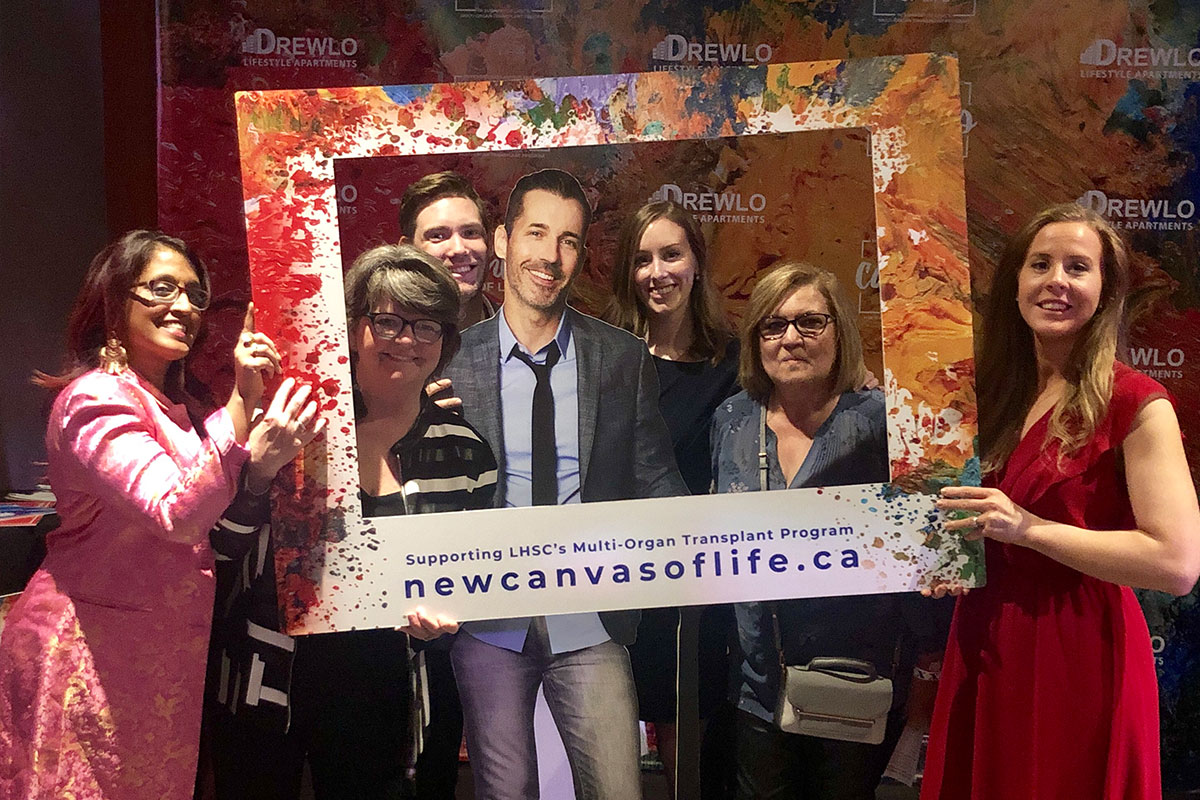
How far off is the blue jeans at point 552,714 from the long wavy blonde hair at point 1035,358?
1154mm

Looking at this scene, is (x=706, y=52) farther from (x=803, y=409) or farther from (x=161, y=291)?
(x=161, y=291)

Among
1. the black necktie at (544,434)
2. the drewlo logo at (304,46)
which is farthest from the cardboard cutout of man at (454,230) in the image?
the drewlo logo at (304,46)

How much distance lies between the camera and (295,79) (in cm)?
276

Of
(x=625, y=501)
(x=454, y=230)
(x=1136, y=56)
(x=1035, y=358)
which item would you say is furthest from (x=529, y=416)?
(x=1136, y=56)

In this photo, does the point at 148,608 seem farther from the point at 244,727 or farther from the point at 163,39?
the point at 163,39

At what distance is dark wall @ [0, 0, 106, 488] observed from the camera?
2799mm

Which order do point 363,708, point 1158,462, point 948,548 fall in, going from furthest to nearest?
1. point 363,708
2. point 948,548
3. point 1158,462

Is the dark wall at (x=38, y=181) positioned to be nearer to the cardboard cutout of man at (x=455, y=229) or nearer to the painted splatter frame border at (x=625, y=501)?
the painted splatter frame border at (x=625, y=501)

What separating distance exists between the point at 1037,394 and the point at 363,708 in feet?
6.39

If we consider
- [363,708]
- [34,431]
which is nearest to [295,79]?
[34,431]

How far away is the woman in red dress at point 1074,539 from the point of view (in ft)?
6.67

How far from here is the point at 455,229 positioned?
2199mm

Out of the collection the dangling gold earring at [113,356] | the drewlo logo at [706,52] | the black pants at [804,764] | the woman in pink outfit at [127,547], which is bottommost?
the black pants at [804,764]

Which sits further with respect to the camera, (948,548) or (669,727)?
(669,727)
